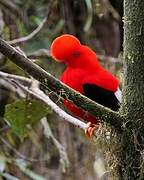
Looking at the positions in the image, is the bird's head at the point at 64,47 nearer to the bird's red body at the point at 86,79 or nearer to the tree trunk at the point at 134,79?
the bird's red body at the point at 86,79

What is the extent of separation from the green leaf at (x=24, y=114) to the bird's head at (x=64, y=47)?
1.30 feet

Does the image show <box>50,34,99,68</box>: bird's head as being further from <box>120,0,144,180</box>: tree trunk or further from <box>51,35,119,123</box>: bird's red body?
<box>120,0,144,180</box>: tree trunk

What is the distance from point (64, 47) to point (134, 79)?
38 centimetres

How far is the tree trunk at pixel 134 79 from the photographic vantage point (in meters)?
1.17

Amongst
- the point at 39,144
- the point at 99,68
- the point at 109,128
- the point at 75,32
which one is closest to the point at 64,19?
the point at 75,32

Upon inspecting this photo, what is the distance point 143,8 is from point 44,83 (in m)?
0.32

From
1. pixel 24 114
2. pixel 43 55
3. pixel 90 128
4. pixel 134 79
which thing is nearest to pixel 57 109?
pixel 90 128

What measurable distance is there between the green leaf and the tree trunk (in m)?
0.84

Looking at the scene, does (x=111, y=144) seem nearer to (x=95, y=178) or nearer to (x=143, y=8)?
(x=143, y=8)

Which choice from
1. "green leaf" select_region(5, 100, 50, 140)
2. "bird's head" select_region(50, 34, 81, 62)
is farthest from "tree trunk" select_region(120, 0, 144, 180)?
"green leaf" select_region(5, 100, 50, 140)

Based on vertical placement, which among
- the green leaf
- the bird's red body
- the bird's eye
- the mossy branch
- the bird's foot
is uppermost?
the mossy branch

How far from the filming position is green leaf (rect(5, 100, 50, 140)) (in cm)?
198

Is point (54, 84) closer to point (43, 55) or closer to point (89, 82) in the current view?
point (89, 82)

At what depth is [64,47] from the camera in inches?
59.4
